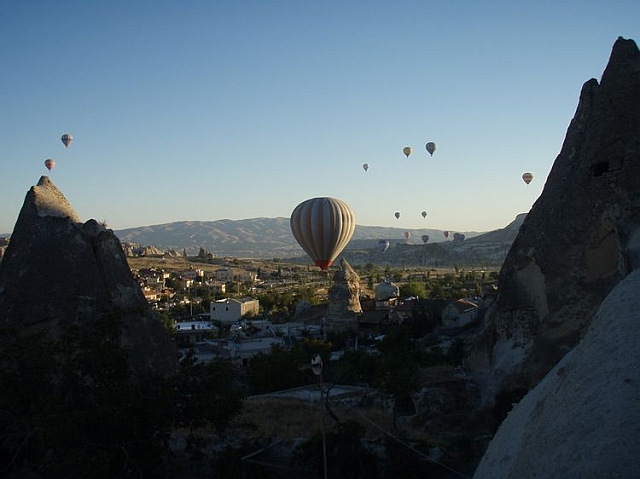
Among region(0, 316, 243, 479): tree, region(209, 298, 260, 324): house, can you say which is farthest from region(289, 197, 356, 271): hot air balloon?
region(0, 316, 243, 479): tree

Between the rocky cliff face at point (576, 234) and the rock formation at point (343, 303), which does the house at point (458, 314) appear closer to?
the rock formation at point (343, 303)

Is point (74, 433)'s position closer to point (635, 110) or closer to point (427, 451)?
point (427, 451)

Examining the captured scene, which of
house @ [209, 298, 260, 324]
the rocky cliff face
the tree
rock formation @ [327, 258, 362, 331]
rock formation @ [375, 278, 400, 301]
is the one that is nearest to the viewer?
the tree

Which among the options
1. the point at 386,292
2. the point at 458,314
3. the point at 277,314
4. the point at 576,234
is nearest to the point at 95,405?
the point at 576,234

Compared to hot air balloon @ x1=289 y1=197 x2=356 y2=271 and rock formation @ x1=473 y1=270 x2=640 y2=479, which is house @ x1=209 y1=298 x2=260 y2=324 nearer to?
hot air balloon @ x1=289 y1=197 x2=356 y2=271

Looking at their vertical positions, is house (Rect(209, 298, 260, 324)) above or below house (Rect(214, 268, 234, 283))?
below

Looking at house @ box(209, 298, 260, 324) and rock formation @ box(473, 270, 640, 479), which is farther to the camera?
house @ box(209, 298, 260, 324)
